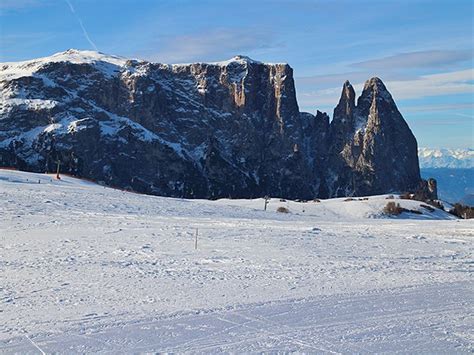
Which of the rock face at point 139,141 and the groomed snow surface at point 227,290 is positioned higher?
the rock face at point 139,141

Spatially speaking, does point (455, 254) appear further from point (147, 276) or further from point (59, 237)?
point (59, 237)

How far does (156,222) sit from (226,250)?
25.0ft

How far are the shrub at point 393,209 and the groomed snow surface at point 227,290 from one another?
37.6m

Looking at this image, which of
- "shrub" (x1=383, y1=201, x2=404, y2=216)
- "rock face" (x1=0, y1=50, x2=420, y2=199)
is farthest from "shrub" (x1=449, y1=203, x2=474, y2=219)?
"rock face" (x1=0, y1=50, x2=420, y2=199)

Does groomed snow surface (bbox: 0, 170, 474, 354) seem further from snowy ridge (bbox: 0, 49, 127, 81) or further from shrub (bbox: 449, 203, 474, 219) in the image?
snowy ridge (bbox: 0, 49, 127, 81)

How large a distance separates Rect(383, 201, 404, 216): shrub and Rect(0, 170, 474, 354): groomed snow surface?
1479 inches

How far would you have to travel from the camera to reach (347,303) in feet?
34.4

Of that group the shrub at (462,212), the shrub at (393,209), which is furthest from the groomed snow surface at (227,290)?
the shrub at (462,212)

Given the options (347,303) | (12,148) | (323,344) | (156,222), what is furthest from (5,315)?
(12,148)

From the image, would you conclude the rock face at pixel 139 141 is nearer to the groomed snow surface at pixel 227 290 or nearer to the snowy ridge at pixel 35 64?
the snowy ridge at pixel 35 64

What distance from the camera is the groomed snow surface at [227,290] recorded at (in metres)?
8.26

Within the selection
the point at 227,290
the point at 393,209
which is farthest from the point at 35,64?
the point at 227,290

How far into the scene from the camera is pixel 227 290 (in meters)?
11.3

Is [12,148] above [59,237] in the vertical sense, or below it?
above
